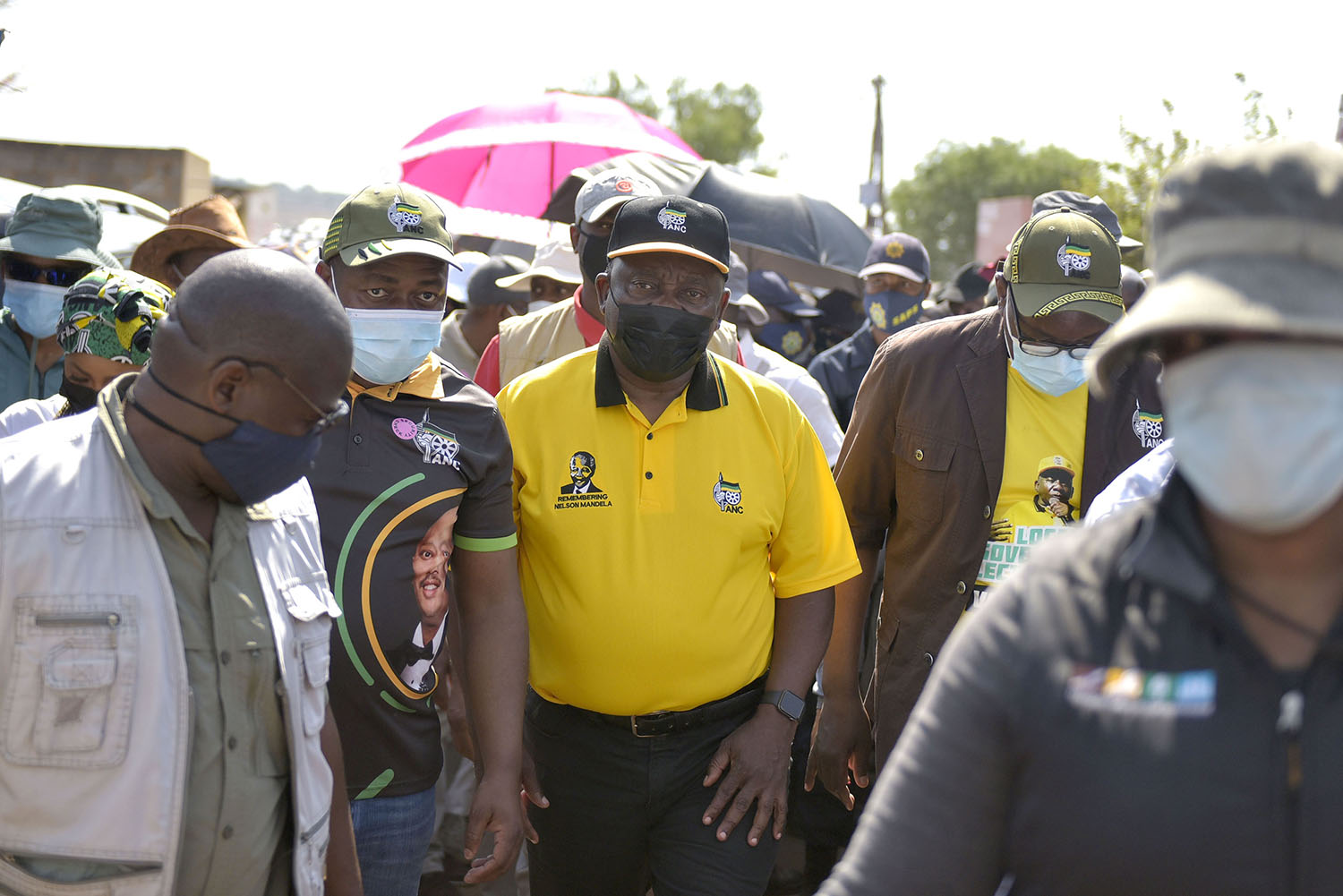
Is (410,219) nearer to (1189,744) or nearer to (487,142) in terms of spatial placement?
(1189,744)

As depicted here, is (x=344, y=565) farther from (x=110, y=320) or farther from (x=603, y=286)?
(x=603, y=286)

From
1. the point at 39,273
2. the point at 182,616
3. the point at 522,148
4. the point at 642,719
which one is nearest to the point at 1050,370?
the point at 642,719

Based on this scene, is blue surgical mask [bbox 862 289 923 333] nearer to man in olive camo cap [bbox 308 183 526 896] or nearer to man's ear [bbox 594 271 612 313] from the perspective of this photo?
man's ear [bbox 594 271 612 313]

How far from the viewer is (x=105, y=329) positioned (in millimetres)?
3375

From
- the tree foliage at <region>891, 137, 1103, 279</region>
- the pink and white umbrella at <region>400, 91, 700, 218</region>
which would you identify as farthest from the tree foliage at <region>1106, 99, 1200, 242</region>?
the tree foliage at <region>891, 137, 1103, 279</region>

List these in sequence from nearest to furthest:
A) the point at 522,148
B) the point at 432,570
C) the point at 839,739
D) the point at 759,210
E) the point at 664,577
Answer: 1. the point at 432,570
2. the point at 664,577
3. the point at 839,739
4. the point at 759,210
5. the point at 522,148

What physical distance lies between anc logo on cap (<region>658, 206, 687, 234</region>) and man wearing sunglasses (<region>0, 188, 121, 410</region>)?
238 cm

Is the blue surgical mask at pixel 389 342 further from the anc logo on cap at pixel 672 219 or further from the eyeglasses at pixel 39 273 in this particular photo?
the eyeglasses at pixel 39 273

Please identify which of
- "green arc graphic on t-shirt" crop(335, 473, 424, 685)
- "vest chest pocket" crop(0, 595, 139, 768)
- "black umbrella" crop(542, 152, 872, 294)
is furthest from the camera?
"black umbrella" crop(542, 152, 872, 294)

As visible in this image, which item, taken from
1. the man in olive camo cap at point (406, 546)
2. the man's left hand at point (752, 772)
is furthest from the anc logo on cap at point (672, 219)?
the man's left hand at point (752, 772)

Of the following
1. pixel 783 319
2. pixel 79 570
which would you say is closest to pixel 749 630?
pixel 79 570

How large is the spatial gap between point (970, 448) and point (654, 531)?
3.60 feet

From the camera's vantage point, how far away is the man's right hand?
4.07 meters

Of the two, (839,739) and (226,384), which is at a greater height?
(226,384)
